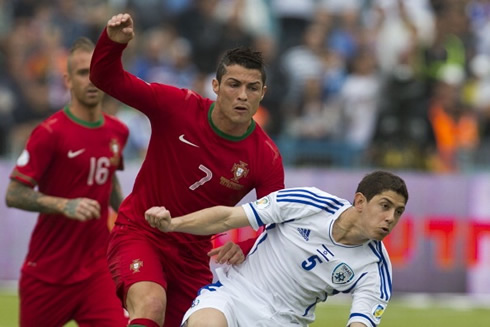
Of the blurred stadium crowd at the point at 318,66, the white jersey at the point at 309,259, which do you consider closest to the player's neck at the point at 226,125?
the white jersey at the point at 309,259

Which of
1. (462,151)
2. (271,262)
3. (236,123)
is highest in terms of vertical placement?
(462,151)

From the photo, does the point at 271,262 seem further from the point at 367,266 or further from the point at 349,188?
the point at 349,188

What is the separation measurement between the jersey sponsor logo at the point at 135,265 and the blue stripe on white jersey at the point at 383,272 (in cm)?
154

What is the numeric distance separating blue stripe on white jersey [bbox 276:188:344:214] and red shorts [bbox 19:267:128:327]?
2.31 m

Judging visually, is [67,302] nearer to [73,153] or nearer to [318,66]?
[73,153]

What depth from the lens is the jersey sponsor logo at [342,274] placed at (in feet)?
24.6

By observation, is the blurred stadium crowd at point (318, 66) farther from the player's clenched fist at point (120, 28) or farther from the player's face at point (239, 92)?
the player's clenched fist at point (120, 28)

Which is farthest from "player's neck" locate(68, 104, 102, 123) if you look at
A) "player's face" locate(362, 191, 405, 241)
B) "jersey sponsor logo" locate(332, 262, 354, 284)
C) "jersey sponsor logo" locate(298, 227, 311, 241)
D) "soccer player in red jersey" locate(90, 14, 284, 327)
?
"player's face" locate(362, 191, 405, 241)

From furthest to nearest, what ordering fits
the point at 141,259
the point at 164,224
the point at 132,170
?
the point at 132,170
the point at 141,259
the point at 164,224

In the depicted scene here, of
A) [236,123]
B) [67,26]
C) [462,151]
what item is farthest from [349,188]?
[236,123]

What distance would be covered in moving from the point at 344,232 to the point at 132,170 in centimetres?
834

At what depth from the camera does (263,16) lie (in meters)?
19.5

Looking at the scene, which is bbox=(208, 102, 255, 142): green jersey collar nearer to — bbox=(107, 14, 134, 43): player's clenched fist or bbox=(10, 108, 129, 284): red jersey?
bbox=(107, 14, 134, 43): player's clenched fist

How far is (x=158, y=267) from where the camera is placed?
785 centimetres
